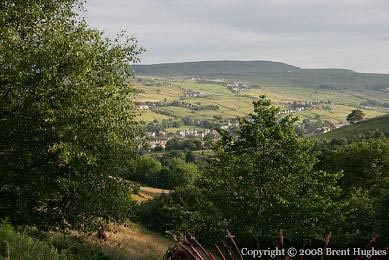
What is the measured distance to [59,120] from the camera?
20281 millimetres

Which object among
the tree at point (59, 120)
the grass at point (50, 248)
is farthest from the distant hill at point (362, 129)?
the tree at point (59, 120)

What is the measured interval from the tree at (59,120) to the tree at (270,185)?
1059cm

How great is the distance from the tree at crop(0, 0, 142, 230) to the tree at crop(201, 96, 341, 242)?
1059cm

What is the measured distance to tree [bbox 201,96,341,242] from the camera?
29.9 meters

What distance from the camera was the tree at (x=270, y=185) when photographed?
98.2 feet

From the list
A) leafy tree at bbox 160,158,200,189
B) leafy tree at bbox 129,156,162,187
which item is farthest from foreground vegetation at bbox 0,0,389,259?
leafy tree at bbox 129,156,162,187

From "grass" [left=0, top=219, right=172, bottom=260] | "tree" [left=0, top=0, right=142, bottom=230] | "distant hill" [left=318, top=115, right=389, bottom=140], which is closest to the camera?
"grass" [left=0, top=219, right=172, bottom=260]

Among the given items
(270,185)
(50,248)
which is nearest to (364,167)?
(270,185)

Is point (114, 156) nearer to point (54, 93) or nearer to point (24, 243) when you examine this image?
point (54, 93)

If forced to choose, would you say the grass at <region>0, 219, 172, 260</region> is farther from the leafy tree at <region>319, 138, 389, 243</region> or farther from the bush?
the leafy tree at <region>319, 138, 389, 243</region>

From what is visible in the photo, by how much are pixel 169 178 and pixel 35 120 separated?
423 feet

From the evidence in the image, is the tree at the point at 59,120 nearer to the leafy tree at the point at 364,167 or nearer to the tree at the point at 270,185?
the tree at the point at 270,185

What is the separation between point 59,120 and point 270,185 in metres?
17.6

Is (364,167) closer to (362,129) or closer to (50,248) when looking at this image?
(50,248)
